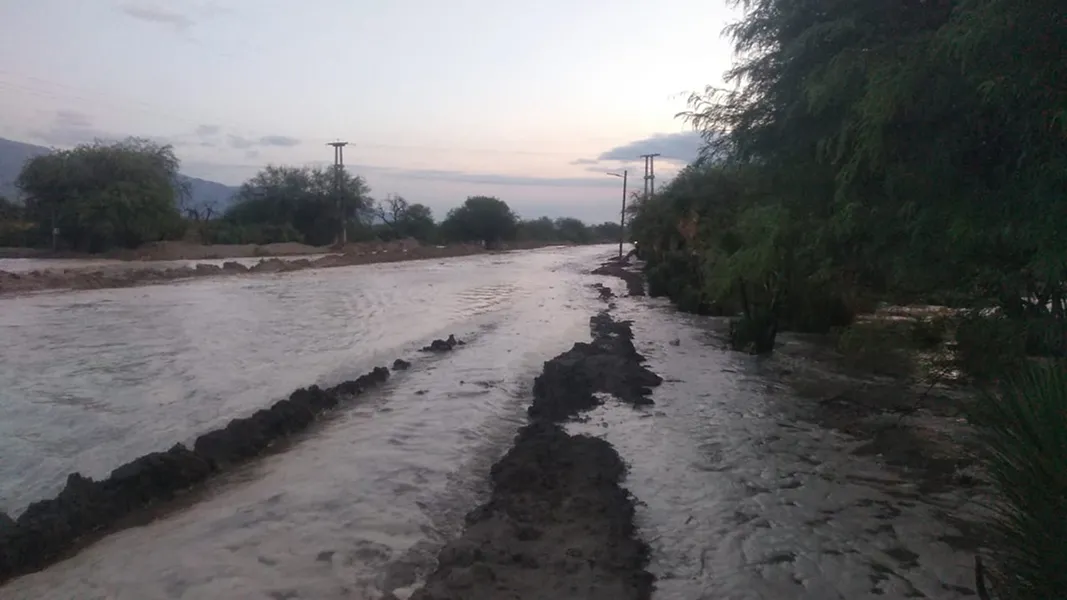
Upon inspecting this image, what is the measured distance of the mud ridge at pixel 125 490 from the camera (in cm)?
696

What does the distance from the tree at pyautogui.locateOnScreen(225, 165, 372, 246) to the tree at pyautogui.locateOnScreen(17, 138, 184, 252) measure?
24.6m

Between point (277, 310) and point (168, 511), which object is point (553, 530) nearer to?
point (168, 511)

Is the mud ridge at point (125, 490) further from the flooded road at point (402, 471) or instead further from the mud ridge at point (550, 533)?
the mud ridge at point (550, 533)

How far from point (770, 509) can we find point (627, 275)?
49.8 meters

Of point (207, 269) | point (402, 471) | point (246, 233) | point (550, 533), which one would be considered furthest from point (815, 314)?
point (246, 233)

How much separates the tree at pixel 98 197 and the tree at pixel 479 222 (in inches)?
2167

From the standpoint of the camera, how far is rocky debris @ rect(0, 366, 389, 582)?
6.96 metres

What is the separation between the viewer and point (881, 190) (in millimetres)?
8016

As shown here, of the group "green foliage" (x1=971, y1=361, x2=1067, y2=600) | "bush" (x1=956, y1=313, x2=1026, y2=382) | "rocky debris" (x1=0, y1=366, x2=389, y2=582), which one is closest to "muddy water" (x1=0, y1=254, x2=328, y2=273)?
"rocky debris" (x1=0, y1=366, x2=389, y2=582)

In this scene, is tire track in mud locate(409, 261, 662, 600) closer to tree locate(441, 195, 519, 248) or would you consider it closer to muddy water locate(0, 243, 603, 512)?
muddy water locate(0, 243, 603, 512)

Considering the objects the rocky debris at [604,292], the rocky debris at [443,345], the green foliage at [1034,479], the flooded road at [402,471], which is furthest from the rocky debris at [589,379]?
the rocky debris at [604,292]

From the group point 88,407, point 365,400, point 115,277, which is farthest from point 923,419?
point 115,277

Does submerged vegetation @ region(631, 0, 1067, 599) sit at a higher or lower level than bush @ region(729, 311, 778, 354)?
higher

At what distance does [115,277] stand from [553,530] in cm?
3788
